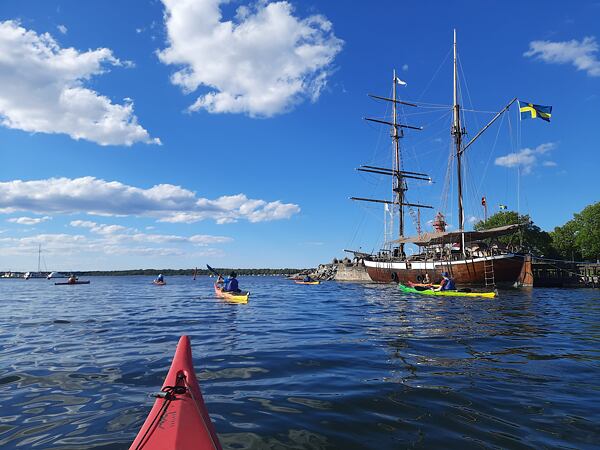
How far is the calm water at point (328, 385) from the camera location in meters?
4.86

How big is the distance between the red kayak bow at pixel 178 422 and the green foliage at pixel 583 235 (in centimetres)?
7134

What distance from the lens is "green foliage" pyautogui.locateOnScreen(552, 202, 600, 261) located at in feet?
194

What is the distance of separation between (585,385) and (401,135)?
6453 cm

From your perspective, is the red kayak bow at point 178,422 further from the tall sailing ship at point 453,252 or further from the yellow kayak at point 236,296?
the tall sailing ship at point 453,252

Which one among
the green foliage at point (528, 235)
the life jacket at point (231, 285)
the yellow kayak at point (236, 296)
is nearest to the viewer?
the yellow kayak at point (236, 296)

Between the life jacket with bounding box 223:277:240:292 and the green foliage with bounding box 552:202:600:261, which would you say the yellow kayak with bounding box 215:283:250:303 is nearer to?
the life jacket with bounding box 223:277:240:292

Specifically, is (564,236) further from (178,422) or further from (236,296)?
(178,422)

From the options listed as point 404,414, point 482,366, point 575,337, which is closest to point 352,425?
point 404,414

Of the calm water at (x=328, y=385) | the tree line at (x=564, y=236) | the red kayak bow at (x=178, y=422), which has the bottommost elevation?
the calm water at (x=328, y=385)

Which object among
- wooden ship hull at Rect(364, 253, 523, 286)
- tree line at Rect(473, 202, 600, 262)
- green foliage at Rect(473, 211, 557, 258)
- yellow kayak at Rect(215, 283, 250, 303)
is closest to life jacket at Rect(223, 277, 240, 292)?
yellow kayak at Rect(215, 283, 250, 303)

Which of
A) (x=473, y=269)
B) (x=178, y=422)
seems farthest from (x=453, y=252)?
(x=178, y=422)

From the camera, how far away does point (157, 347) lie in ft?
35.0

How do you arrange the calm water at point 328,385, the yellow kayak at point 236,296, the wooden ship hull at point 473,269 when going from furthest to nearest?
the wooden ship hull at point 473,269 < the yellow kayak at point 236,296 < the calm water at point 328,385

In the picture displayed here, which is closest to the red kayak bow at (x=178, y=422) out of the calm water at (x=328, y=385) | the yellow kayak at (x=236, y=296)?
the calm water at (x=328, y=385)
